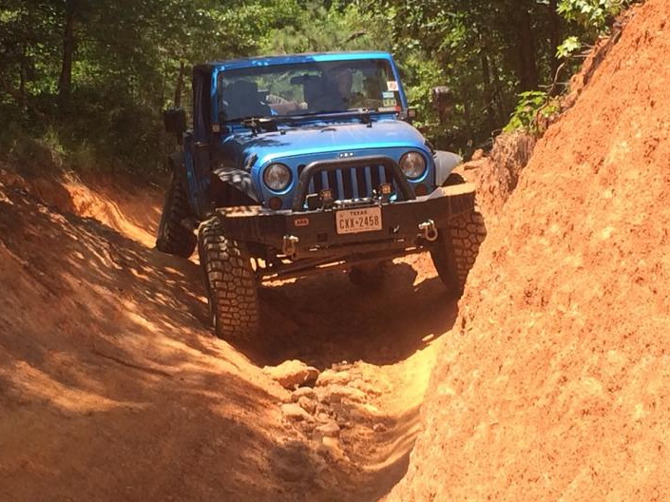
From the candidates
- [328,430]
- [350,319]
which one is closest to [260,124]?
[350,319]

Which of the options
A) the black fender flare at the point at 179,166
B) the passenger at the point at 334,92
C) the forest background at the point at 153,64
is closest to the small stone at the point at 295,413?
the passenger at the point at 334,92

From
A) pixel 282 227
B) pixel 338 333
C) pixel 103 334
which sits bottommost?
pixel 338 333

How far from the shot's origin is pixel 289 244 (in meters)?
8.23

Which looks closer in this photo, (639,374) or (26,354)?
(639,374)

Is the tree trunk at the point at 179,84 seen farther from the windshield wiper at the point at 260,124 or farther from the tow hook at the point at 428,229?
the tow hook at the point at 428,229

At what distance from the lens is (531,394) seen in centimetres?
404

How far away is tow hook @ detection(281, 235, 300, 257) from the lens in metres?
8.21

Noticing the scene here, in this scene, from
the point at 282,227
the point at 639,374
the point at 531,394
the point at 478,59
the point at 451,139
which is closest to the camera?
the point at 639,374

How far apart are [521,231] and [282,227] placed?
12.0ft

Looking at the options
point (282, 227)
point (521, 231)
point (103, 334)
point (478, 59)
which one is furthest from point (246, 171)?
point (478, 59)

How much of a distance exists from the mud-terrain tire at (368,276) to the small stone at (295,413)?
3.22 meters

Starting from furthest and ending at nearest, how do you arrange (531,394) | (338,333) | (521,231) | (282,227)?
(338,333) < (282,227) < (521,231) < (531,394)

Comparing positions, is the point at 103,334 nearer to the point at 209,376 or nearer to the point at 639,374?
the point at 209,376

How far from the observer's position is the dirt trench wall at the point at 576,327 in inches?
141
